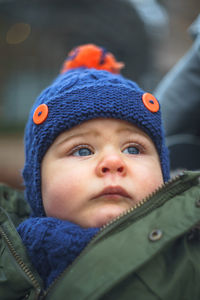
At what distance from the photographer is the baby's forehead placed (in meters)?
0.99

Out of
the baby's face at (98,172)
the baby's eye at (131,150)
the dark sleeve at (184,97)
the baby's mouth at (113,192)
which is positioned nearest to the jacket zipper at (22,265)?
the baby's face at (98,172)

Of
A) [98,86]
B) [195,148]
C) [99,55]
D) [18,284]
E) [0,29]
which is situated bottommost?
[18,284]

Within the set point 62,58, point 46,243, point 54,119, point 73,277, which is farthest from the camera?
point 62,58

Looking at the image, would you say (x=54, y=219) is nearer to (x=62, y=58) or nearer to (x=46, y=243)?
(x=46, y=243)

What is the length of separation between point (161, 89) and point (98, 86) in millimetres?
589

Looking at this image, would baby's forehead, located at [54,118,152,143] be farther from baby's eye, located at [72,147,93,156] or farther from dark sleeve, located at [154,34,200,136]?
dark sleeve, located at [154,34,200,136]

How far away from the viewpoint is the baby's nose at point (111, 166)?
2.96 feet

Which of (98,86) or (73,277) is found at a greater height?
(98,86)

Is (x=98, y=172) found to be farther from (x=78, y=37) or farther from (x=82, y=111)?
(x=78, y=37)

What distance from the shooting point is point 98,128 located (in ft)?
3.23

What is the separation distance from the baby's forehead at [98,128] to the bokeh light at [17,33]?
6.31 metres

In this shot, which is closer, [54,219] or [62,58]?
[54,219]

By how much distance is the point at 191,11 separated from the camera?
6633 millimetres

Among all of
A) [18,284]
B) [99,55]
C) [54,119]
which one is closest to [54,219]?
[18,284]
